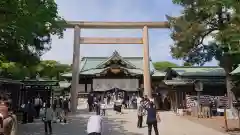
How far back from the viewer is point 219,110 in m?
21.7

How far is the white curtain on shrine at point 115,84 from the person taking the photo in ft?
111

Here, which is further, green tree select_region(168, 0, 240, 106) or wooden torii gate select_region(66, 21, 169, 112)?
wooden torii gate select_region(66, 21, 169, 112)

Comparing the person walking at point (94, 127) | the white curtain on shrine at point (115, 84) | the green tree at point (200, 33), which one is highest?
the green tree at point (200, 33)

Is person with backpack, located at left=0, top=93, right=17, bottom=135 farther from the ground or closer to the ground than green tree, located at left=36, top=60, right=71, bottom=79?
closer to the ground

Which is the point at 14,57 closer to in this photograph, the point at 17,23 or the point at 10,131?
the point at 17,23

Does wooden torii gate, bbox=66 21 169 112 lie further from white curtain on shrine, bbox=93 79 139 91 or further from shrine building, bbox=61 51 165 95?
white curtain on shrine, bbox=93 79 139 91

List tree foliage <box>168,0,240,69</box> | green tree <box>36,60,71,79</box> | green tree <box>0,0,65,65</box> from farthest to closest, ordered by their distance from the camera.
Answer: green tree <box>36,60,71,79</box> < tree foliage <box>168,0,240,69</box> < green tree <box>0,0,65,65</box>

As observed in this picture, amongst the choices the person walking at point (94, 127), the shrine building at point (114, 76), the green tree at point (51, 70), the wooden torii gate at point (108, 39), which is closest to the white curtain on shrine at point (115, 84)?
the shrine building at point (114, 76)

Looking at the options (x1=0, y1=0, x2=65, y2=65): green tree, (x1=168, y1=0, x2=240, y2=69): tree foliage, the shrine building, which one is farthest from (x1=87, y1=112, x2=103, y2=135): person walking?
the shrine building

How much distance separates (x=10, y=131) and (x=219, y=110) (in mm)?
16814

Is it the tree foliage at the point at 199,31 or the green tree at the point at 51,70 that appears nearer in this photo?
Answer: the tree foliage at the point at 199,31

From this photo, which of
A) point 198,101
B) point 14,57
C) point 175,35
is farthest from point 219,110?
point 14,57

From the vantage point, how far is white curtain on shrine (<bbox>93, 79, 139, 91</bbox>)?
33.9m

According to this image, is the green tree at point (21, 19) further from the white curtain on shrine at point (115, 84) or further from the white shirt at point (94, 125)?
the white curtain on shrine at point (115, 84)
